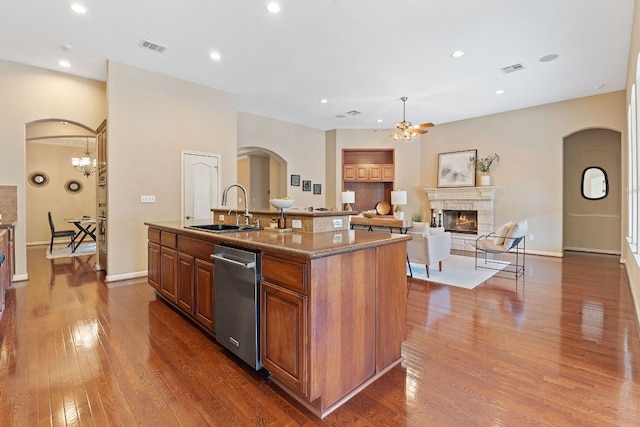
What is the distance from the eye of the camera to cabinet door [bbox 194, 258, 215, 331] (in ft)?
8.44

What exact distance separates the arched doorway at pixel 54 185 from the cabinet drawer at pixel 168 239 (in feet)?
21.6

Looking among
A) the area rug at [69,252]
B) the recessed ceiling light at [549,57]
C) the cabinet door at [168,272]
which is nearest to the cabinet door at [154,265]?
the cabinet door at [168,272]

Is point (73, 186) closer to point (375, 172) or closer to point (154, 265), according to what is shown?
point (154, 265)

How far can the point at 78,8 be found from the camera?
329 centimetres

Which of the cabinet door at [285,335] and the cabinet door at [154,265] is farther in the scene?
the cabinet door at [154,265]

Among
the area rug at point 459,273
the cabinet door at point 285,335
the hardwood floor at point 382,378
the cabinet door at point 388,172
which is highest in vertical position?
the cabinet door at point 388,172

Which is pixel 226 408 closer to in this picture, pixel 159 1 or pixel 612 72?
pixel 159 1

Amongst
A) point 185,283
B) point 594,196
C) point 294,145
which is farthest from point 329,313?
point 594,196

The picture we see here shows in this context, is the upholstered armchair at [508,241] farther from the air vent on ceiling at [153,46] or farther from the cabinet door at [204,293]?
the air vent on ceiling at [153,46]

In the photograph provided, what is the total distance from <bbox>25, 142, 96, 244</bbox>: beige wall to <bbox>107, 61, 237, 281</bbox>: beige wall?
5752mm

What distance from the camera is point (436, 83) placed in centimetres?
537

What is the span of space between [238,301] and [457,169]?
7.02 meters

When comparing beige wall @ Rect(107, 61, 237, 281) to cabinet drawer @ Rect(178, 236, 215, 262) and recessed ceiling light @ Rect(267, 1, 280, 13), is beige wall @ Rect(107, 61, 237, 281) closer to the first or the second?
cabinet drawer @ Rect(178, 236, 215, 262)

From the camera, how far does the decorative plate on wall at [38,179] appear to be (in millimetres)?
8297
